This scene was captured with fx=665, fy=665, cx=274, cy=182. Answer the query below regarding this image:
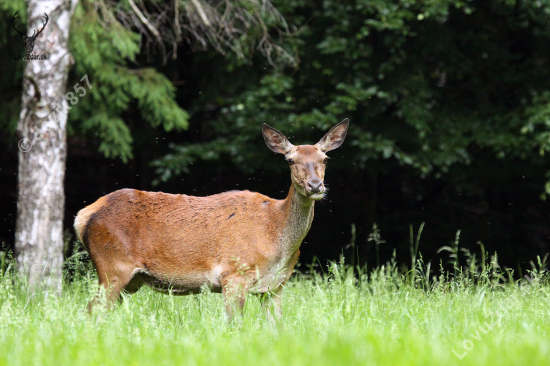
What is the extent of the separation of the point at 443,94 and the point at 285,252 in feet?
20.9

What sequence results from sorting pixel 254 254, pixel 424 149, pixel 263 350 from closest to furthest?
pixel 263 350 < pixel 254 254 < pixel 424 149

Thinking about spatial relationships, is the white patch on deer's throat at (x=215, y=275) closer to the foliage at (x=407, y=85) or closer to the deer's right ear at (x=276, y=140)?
the deer's right ear at (x=276, y=140)

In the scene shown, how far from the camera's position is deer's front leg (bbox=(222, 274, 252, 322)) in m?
4.91

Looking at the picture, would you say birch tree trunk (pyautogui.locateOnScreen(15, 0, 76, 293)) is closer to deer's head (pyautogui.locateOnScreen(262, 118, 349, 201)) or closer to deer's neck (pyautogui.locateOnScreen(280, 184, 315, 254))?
deer's head (pyautogui.locateOnScreen(262, 118, 349, 201))

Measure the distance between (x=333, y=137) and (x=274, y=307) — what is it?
5.77ft

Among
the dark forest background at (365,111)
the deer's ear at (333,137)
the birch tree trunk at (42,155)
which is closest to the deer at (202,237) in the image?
the deer's ear at (333,137)

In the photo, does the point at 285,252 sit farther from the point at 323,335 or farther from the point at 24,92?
the point at 24,92

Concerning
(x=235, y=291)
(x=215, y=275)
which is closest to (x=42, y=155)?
(x=215, y=275)

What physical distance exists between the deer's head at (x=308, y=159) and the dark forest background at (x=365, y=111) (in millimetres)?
3103

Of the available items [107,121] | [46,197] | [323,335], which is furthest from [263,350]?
[107,121]

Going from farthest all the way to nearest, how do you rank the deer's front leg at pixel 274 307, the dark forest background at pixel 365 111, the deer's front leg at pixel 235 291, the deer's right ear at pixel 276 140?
the dark forest background at pixel 365 111 < the deer's right ear at pixel 276 140 < the deer's front leg at pixel 235 291 < the deer's front leg at pixel 274 307

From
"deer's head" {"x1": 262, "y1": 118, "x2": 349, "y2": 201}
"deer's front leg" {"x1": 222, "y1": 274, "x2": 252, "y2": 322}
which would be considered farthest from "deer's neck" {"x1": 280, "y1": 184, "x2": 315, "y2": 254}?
"deer's front leg" {"x1": 222, "y1": 274, "x2": 252, "y2": 322}

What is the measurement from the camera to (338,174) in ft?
41.2

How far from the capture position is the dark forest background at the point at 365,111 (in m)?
8.62
